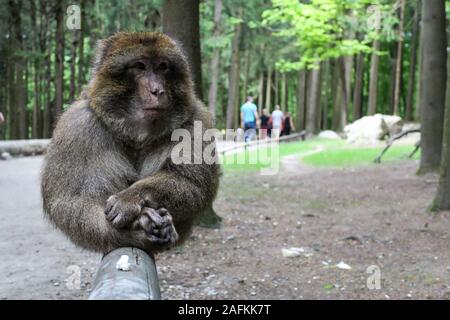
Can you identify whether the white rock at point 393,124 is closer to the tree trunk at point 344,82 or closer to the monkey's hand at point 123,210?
the tree trunk at point 344,82

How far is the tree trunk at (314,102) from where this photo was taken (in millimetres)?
28312

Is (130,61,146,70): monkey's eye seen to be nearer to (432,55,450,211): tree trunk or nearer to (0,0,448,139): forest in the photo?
(432,55,450,211): tree trunk

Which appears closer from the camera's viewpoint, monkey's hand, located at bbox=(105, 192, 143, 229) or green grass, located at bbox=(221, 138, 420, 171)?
monkey's hand, located at bbox=(105, 192, 143, 229)

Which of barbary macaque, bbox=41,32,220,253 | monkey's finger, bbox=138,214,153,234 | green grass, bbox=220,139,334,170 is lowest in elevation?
green grass, bbox=220,139,334,170

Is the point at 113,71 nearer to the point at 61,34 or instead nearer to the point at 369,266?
the point at 369,266

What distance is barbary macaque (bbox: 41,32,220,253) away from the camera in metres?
3.27

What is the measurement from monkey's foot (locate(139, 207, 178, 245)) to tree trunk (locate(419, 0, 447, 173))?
9.56m

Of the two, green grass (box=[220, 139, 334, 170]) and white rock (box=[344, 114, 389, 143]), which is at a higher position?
white rock (box=[344, 114, 389, 143])

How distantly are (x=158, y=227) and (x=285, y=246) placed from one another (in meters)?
5.25

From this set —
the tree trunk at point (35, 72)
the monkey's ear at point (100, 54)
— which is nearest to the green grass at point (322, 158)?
the tree trunk at point (35, 72)

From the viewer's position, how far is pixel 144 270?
2346 millimetres

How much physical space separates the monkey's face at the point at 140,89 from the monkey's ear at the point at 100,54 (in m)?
0.10

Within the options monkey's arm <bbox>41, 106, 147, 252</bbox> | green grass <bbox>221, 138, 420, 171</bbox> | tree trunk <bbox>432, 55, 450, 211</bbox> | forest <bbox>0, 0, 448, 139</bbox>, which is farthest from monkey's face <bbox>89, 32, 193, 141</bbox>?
forest <bbox>0, 0, 448, 139</bbox>

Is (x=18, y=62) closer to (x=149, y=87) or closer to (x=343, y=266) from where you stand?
(x=343, y=266)
